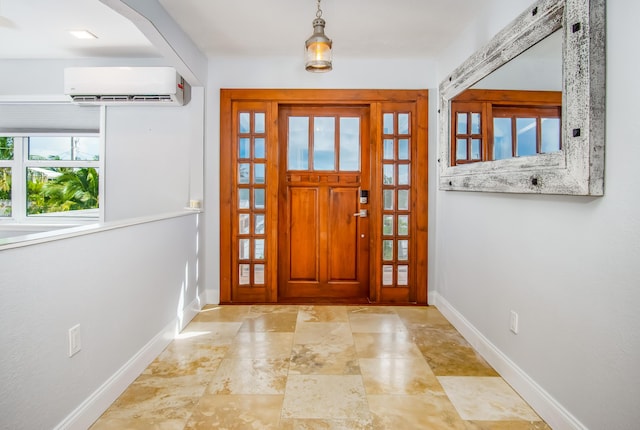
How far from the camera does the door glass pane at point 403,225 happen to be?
3.79 metres

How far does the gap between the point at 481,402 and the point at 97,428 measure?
6.43 feet

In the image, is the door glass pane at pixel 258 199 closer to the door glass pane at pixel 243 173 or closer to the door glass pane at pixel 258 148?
the door glass pane at pixel 243 173

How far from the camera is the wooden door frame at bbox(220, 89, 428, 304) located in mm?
3715

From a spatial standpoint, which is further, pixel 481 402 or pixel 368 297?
pixel 368 297

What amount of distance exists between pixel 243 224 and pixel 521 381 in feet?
8.84

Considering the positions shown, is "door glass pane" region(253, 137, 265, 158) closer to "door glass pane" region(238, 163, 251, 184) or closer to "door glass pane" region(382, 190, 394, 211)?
"door glass pane" region(238, 163, 251, 184)

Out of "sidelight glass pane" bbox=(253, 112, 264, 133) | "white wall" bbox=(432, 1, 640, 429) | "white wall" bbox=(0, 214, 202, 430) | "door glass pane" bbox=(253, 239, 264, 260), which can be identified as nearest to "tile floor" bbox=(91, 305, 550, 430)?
"white wall" bbox=(0, 214, 202, 430)

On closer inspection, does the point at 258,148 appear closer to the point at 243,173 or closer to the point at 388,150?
the point at 243,173

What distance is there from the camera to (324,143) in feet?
12.8

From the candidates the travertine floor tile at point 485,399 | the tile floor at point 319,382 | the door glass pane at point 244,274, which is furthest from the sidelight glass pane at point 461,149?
the door glass pane at point 244,274

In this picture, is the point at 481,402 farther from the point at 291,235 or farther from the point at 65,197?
the point at 65,197

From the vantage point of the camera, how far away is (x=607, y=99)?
149 cm

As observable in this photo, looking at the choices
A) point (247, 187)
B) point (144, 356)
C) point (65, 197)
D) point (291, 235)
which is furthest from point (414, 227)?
point (65, 197)

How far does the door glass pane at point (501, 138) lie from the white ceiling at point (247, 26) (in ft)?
3.19
